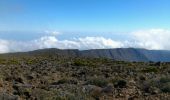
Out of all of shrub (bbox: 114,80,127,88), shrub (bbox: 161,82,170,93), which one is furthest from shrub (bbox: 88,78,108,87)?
shrub (bbox: 161,82,170,93)

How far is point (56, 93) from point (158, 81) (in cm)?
710

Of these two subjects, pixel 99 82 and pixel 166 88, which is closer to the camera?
pixel 166 88

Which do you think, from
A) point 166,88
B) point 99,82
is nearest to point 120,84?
point 99,82

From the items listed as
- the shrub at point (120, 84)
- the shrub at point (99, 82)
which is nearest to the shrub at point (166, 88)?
the shrub at point (120, 84)

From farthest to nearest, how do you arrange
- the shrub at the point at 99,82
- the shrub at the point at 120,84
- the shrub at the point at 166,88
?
the shrub at the point at 99,82
the shrub at the point at 120,84
the shrub at the point at 166,88

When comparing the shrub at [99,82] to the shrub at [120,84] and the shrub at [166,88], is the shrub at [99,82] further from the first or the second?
the shrub at [166,88]

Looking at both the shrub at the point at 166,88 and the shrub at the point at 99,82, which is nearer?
the shrub at the point at 166,88

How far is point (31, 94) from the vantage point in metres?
16.8

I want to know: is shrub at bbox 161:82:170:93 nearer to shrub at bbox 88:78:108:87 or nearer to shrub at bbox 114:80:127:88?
shrub at bbox 114:80:127:88

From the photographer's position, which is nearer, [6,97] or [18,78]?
[6,97]

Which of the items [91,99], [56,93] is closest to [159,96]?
[91,99]

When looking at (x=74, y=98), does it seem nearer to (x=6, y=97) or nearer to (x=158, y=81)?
(x=6, y=97)

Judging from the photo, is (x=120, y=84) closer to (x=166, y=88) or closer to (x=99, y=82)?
(x=99, y=82)

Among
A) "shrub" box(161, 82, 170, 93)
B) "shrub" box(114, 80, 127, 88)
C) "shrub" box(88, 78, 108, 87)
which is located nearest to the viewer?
"shrub" box(161, 82, 170, 93)
